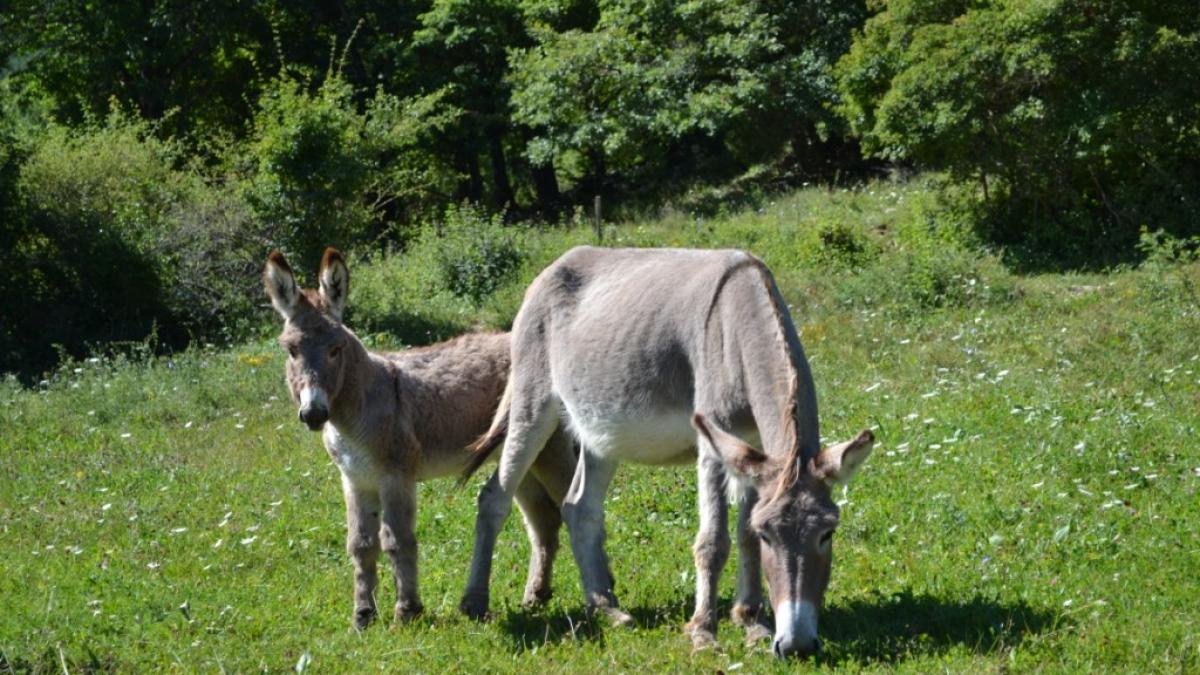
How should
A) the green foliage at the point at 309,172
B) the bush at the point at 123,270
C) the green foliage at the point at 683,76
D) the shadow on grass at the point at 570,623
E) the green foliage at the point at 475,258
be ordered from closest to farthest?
1. the shadow on grass at the point at 570,623
2. the green foliage at the point at 309,172
3. the bush at the point at 123,270
4. the green foliage at the point at 475,258
5. the green foliage at the point at 683,76

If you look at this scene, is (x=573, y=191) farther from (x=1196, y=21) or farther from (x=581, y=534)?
(x=581, y=534)

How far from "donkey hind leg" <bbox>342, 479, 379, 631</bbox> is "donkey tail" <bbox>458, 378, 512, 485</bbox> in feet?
2.04

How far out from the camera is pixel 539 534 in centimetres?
800

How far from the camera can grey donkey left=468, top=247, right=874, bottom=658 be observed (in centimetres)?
569

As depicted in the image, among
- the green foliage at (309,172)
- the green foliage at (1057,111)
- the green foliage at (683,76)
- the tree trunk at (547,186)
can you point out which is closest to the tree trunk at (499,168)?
the tree trunk at (547,186)

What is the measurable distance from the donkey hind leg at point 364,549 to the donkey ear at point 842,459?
2962 mm

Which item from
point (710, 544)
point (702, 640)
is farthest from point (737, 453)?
point (702, 640)

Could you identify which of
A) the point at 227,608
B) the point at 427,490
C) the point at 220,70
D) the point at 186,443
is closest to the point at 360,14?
the point at 220,70

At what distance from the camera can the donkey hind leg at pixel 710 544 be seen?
254 inches

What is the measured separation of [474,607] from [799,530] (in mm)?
2533

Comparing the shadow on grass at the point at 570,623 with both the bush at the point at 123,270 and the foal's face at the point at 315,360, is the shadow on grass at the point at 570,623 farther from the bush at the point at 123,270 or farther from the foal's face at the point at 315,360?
the bush at the point at 123,270

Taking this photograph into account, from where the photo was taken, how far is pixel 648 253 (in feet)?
26.0

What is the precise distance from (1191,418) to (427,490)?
19.9ft

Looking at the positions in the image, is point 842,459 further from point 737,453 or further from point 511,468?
point 511,468
